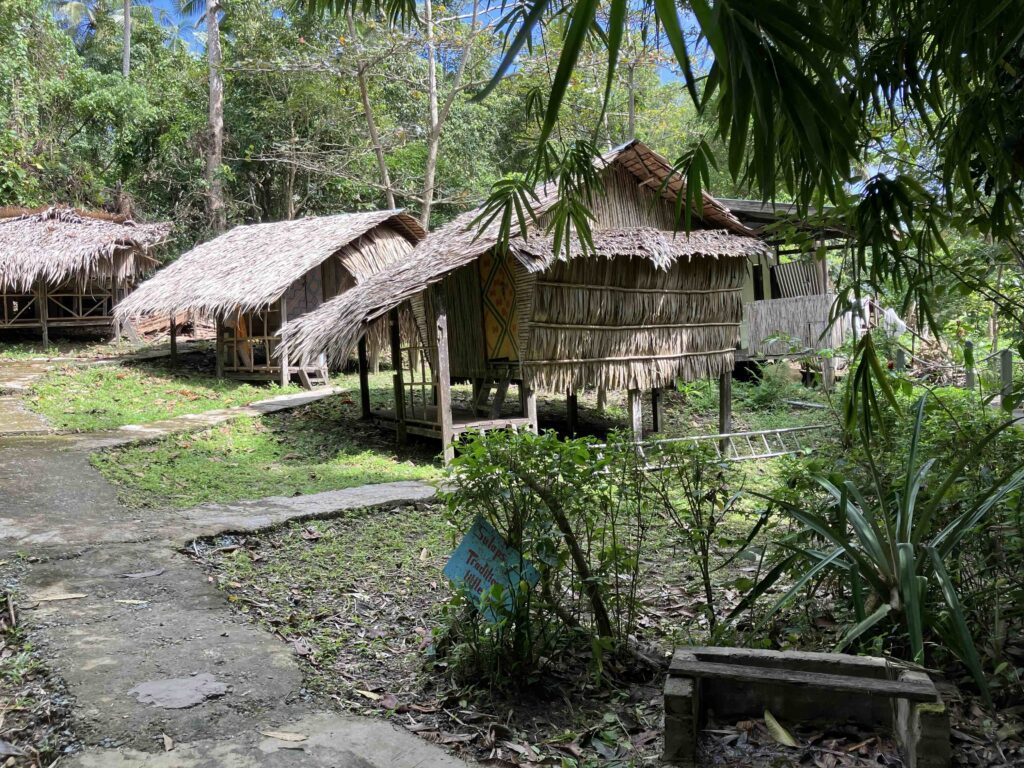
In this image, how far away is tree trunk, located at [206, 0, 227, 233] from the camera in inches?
763

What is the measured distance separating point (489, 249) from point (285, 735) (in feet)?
23.5

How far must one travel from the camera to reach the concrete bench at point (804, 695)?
239cm

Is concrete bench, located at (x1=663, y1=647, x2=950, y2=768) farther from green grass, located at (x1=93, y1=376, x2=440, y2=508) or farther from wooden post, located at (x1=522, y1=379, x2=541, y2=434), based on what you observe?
wooden post, located at (x1=522, y1=379, x2=541, y2=434)

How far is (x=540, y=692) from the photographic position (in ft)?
11.3

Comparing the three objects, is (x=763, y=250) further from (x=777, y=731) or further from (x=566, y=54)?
(x=566, y=54)

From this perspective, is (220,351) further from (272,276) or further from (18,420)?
(18,420)

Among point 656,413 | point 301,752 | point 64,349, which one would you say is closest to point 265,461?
point 656,413

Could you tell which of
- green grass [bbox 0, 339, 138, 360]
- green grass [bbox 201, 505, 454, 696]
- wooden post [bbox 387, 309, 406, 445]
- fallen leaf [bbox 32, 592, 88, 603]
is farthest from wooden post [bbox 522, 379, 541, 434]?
green grass [bbox 0, 339, 138, 360]

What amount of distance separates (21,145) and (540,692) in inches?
767

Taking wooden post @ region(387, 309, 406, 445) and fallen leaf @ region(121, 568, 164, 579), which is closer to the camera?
fallen leaf @ region(121, 568, 164, 579)

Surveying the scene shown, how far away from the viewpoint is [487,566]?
3.45m

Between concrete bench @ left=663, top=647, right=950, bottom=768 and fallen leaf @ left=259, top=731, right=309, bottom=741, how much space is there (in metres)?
1.18

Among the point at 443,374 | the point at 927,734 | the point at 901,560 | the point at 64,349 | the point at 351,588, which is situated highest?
the point at 64,349

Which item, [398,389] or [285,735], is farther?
[398,389]
